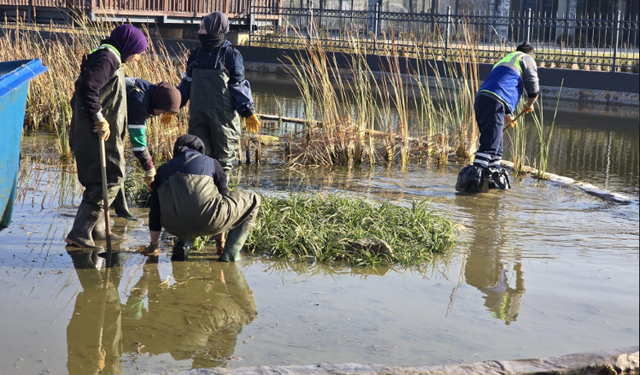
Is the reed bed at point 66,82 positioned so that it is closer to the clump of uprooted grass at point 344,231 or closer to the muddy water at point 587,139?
the muddy water at point 587,139

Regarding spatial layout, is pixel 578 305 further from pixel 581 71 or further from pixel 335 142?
pixel 581 71

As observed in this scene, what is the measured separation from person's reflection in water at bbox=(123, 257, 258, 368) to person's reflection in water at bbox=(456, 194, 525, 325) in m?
1.38

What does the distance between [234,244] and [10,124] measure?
5.49ft

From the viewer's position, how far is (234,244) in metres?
4.86

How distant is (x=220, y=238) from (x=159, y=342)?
149 cm

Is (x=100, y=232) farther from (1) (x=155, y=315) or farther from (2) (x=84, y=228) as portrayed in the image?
(1) (x=155, y=315)

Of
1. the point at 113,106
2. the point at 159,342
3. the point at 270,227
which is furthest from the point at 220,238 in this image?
the point at 159,342

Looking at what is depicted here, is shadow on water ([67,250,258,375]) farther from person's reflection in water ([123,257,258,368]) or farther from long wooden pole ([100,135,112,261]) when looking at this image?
long wooden pole ([100,135,112,261])

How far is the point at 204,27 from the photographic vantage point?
5762 millimetres

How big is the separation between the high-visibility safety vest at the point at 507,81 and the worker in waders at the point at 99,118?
12.7ft

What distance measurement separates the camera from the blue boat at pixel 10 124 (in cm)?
483

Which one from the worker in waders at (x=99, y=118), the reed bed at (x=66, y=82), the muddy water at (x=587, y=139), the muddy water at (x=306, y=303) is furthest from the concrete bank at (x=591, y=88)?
the worker in waders at (x=99, y=118)

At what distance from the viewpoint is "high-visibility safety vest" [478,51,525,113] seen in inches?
296

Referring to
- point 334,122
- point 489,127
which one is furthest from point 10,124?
point 489,127
